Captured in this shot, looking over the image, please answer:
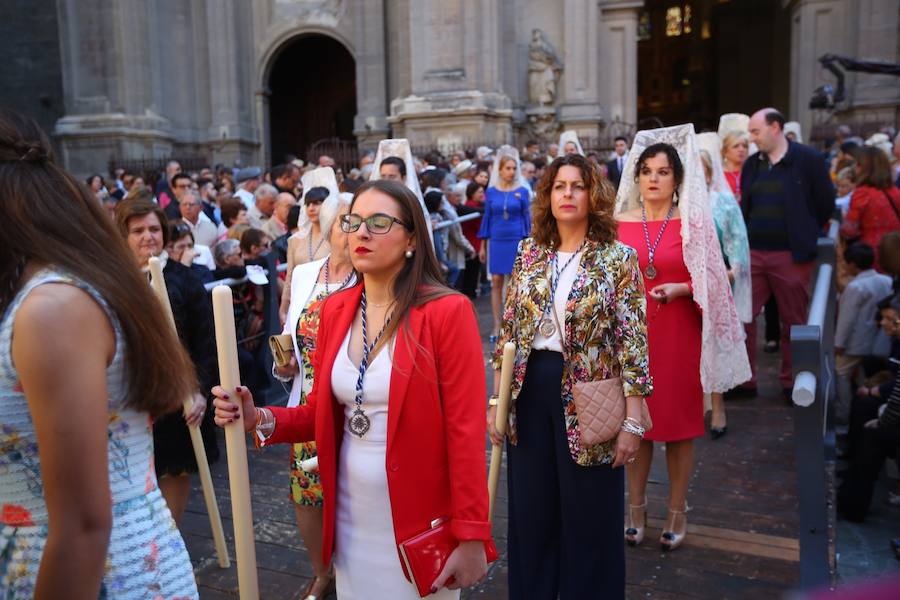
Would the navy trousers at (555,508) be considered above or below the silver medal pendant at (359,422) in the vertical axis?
below

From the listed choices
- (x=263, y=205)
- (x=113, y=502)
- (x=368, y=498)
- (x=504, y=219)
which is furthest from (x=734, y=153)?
(x=113, y=502)

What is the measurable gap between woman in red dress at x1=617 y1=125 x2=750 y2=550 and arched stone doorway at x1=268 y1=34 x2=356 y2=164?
83.0 feet

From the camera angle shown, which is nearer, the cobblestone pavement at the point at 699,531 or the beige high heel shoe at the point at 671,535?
the cobblestone pavement at the point at 699,531

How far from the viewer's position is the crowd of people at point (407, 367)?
174 centimetres

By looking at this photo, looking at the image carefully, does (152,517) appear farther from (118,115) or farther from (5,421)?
(118,115)

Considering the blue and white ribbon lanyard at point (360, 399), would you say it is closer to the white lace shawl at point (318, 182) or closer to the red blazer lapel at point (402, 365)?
the red blazer lapel at point (402, 365)

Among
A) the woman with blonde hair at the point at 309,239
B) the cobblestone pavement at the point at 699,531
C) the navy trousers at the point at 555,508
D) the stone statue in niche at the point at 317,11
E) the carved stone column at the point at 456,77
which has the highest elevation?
the stone statue in niche at the point at 317,11

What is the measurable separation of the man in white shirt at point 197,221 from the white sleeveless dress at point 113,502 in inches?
260

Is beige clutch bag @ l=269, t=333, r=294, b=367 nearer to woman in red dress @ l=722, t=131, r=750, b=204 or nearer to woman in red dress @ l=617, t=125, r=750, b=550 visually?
woman in red dress @ l=617, t=125, r=750, b=550

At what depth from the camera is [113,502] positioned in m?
1.90

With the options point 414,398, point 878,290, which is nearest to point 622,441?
point 414,398

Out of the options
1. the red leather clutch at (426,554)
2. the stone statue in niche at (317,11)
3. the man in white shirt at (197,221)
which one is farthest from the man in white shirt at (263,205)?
the stone statue in niche at (317,11)

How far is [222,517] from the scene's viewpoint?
17.0 ft

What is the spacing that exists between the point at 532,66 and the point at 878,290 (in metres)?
18.0
